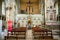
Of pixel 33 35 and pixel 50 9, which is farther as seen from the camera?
pixel 50 9

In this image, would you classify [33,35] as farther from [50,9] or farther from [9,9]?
[9,9]

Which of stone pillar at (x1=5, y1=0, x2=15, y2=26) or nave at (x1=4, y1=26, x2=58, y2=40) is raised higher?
stone pillar at (x1=5, y1=0, x2=15, y2=26)

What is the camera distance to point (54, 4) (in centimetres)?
2819

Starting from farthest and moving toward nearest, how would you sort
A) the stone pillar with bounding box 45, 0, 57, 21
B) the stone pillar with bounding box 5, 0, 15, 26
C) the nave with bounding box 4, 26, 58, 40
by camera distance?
the stone pillar with bounding box 5, 0, 15, 26 → the stone pillar with bounding box 45, 0, 57, 21 → the nave with bounding box 4, 26, 58, 40

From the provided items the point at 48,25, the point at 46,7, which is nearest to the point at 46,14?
the point at 46,7

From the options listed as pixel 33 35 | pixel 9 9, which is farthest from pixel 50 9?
pixel 33 35

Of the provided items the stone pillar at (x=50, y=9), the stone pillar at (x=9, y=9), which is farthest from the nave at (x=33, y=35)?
the stone pillar at (x=9, y=9)

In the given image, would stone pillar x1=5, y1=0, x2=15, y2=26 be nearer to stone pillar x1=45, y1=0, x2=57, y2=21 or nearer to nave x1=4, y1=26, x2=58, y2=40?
stone pillar x1=45, y1=0, x2=57, y2=21

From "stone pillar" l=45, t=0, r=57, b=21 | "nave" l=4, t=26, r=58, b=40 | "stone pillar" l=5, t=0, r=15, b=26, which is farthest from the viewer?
"stone pillar" l=5, t=0, r=15, b=26

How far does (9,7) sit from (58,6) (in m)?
9.18

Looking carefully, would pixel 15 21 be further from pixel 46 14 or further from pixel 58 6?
pixel 58 6

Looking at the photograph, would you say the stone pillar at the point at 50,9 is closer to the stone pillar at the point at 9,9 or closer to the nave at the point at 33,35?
the stone pillar at the point at 9,9

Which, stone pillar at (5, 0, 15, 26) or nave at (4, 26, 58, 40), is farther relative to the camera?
stone pillar at (5, 0, 15, 26)

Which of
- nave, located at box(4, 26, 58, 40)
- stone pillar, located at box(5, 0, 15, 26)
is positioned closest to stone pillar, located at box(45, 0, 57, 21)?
stone pillar, located at box(5, 0, 15, 26)
